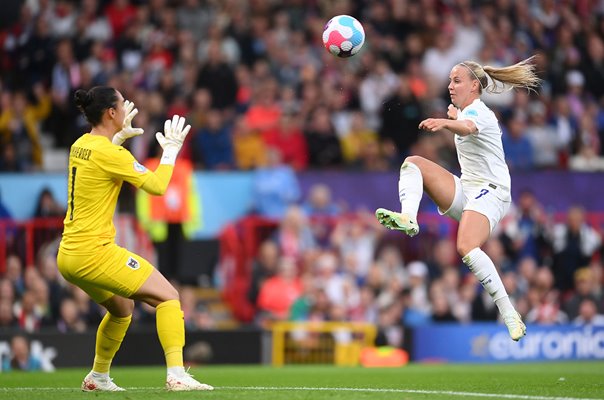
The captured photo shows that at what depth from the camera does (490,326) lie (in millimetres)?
17625

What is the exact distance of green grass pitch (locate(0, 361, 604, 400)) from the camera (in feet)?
30.9

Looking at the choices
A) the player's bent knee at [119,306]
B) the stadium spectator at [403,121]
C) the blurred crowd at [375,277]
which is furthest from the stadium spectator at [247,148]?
the player's bent knee at [119,306]

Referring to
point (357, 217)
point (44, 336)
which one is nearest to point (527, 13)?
point (357, 217)

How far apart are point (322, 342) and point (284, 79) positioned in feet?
16.7

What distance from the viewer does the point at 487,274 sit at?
35.3 ft

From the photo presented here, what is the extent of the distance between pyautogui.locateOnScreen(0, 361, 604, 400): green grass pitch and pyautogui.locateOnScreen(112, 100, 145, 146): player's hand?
1.98 meters

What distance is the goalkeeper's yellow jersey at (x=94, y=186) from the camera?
9.59 m

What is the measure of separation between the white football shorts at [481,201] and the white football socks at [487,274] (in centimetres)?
32

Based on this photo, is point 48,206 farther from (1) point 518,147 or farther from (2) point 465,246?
(2) point 465,246

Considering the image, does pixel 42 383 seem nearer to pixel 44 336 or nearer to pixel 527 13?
pixel 44 336

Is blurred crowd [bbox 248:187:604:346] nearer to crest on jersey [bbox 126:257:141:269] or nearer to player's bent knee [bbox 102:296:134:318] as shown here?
player's bent knee [bbox 102:296:134:318]

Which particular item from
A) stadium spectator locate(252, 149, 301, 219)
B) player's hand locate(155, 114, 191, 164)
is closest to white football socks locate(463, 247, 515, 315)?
player's hand locate(155, 114, 191, 164)

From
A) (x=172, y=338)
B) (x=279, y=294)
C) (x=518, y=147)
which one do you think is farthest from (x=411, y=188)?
(x=518, y=147)

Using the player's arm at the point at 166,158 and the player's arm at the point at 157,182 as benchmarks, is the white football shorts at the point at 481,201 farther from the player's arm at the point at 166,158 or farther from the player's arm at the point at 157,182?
the player's arm at the point at 157,182
